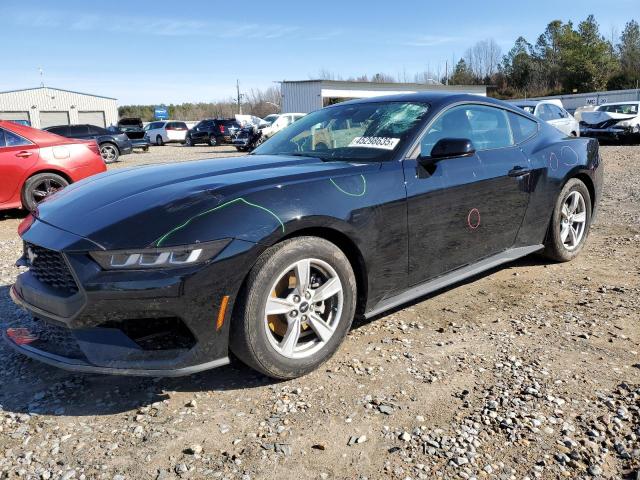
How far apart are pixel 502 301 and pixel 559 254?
1.08m

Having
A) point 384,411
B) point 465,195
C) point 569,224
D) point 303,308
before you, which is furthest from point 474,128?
point 384,411

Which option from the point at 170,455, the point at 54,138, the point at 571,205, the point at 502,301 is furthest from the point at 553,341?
the point at 54,138

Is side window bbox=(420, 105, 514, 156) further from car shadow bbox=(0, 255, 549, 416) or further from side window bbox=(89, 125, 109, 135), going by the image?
side window bbox=(89, 125, 109, 135)

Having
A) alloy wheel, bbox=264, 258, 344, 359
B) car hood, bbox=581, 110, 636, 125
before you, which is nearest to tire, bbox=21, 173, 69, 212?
alloy wheel, bbox=264, 258, 344, 359

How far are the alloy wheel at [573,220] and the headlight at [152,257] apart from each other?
3436mm

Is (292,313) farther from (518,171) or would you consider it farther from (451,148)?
(518,171)

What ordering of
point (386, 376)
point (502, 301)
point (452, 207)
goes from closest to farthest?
point (386, 376), point (452, 207), point (502, 301)

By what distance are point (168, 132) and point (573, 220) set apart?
3196cm

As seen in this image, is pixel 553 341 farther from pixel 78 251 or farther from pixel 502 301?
pixel 78 251

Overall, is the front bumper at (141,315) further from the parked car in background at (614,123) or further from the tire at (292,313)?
the parked car in background at (614,123)

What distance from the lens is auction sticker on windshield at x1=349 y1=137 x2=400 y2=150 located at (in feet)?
10.8

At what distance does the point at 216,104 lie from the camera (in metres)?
97.0

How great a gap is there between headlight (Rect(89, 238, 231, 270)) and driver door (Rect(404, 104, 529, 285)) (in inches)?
53.6

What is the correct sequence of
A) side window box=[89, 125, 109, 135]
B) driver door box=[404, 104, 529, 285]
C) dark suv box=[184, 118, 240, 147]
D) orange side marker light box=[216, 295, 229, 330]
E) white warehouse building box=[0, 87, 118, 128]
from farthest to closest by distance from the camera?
1. white warehouse building box=[0, 87, 118, 128]
2. dark suv box=[184, 118, 240, 147]
3. side window box=[89, 125, 109, 135]
4. driver door box=[404, 104, 529, 285]
5. orange side marker light box=[216, 295, 229, 330]
